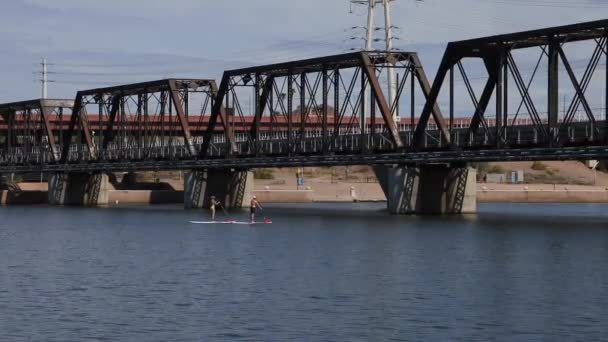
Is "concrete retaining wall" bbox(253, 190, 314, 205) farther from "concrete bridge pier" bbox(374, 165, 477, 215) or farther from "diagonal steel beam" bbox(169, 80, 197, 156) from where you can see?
"concrete bridge pier" bbox(374, 165, 477, 215)

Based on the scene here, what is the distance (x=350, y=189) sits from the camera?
639 ft

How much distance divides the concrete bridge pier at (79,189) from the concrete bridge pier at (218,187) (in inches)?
1011

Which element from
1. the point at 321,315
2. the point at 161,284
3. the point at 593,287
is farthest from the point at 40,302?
the point at 593,287

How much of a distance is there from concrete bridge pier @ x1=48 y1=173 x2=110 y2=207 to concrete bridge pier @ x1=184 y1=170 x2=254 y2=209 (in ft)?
84.2

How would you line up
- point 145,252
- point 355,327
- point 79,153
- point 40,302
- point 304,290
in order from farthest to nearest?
point 79,153 → point 145,252 → point 304,290 → point 40,302 → point 355,327

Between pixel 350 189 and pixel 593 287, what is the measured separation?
136823mm

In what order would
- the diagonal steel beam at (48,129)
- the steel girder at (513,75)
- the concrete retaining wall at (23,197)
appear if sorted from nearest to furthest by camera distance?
the steel girder at (513,75) < the concrete retaining wall at (23,197) < the diagonal steel beam at (48,129)

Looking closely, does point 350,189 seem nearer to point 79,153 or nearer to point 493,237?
point 79,153

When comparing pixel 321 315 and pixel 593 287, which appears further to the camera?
pixel 593 287

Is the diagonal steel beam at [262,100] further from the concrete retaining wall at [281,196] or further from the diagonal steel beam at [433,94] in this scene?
the concrete retaining wall at [281,196]

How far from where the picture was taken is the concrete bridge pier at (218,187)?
144875mm

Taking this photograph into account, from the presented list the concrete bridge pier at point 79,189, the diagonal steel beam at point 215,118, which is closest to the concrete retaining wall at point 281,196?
the concrete bridge pier at point 79,189

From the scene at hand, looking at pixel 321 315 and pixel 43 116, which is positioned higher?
pixel 43 116

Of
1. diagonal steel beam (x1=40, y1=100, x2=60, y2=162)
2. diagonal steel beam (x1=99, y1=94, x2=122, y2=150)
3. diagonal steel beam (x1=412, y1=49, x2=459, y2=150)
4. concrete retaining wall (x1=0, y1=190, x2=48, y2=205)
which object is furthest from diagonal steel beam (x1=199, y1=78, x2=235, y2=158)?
concrete retaining wall (x1=0, y1=190, x2=48, y2=205)
